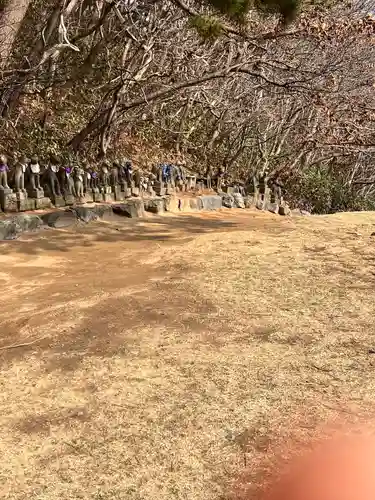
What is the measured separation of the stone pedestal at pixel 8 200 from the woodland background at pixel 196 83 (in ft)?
6.54

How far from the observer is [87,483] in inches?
86.6

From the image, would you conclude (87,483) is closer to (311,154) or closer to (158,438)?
(158,438)

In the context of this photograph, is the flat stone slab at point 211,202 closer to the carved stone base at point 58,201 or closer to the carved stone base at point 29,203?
the carved stone base at point 58,201

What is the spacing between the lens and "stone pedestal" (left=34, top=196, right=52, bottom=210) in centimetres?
877

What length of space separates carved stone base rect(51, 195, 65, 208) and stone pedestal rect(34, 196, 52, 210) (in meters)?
0.09

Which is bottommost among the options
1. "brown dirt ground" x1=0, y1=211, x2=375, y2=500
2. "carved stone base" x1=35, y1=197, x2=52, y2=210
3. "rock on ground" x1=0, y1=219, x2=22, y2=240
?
"brown dirt ground" x1=0, y1=211, x2=375, y2=500

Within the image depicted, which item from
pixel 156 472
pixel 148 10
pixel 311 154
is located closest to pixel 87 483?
pixel 156 472

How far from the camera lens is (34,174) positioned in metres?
8.88

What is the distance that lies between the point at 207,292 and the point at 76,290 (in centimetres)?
126

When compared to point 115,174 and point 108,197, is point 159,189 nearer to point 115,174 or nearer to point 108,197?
point 115,174

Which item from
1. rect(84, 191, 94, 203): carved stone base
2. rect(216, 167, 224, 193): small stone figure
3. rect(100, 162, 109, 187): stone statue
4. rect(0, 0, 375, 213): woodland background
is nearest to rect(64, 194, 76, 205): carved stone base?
rect(84, 191, 94, 203): carved stone base

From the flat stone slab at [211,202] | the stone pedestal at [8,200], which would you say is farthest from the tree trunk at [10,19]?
the flat stone slab at [211,202]

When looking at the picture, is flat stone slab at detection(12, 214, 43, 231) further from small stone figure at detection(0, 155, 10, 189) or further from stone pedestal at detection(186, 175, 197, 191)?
stone pedestal at detection(186, 175, 197, 191)

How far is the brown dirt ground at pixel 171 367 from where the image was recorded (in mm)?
2309
